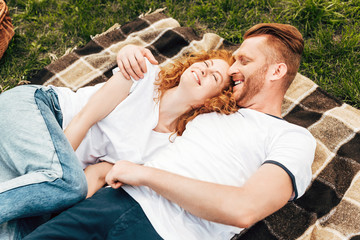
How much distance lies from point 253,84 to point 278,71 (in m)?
0.21

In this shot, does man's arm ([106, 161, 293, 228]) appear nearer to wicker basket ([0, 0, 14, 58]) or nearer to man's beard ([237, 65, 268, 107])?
man's beard ([237, 65, 268, 107])

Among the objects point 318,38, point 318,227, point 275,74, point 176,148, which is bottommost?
point 318,227

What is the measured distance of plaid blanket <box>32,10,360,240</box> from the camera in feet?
7.98

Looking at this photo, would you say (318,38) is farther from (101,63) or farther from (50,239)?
(50,239)

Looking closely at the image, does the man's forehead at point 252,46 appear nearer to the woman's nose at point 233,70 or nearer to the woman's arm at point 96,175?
the woman's nose at point 233,70

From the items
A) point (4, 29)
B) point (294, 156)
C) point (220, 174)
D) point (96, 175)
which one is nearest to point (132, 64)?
point (96, 175)

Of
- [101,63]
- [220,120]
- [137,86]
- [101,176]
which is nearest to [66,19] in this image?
[101,63]

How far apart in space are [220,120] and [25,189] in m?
1.33

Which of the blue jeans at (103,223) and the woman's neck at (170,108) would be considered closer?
the blue jeans at (103,223)

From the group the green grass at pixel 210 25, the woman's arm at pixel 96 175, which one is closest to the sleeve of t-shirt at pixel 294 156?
the woman's arm at pixel 96 175

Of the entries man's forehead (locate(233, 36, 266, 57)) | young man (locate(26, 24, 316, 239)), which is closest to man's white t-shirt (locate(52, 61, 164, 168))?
young man (locate(26, 24, 316, 239))

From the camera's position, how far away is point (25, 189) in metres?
1.79

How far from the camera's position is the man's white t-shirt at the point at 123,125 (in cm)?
235

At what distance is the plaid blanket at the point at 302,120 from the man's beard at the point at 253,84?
0.77m
